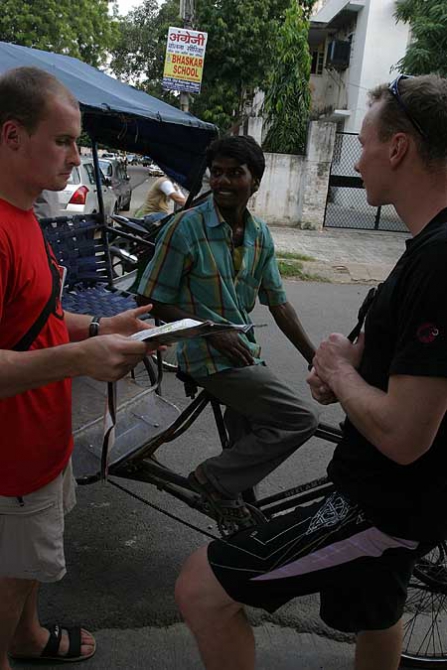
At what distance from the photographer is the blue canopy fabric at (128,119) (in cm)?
396

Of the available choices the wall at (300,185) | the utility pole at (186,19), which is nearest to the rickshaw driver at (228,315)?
the utility pole at (186,19)

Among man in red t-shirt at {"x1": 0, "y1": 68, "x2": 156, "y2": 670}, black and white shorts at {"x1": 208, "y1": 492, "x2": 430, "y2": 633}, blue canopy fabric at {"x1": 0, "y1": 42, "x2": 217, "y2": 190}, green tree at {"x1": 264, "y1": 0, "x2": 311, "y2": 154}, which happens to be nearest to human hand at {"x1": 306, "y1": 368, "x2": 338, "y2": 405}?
black and white shorts at {"x1": 208, "y1": 492, "x2": 430, "y2": 633}

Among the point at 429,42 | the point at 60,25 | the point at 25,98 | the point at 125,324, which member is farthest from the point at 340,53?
the point at 25,98

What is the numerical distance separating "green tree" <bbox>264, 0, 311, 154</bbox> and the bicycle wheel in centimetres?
1310

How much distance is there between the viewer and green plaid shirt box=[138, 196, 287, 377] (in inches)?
97.5

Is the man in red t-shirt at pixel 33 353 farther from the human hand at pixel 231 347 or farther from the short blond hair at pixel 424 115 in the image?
the short blond hair at pixel 424 115

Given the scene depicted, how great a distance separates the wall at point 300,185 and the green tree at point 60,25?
1249cm

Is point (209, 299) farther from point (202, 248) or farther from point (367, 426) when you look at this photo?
point (367, 426)

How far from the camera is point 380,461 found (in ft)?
5.18

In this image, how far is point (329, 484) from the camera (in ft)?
7.84

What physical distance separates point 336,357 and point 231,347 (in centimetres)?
81

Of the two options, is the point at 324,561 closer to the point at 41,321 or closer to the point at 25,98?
the point at 41,321

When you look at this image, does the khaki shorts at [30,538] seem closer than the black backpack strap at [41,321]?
No

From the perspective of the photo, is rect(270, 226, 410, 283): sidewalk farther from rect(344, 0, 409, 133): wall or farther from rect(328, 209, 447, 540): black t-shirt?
rect(328, 209, 447, 540): black t-shirt
